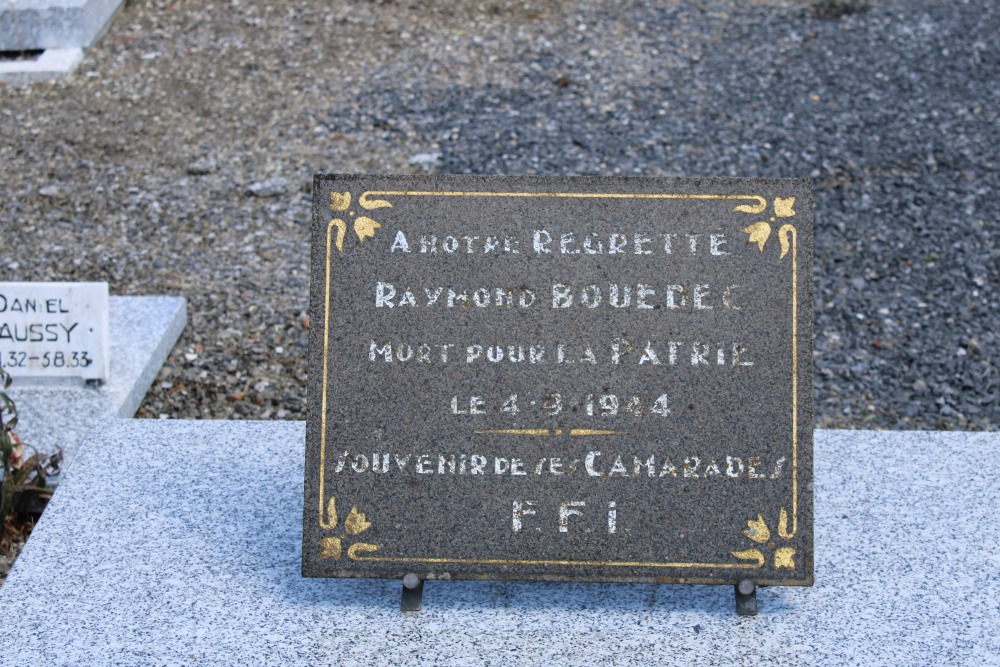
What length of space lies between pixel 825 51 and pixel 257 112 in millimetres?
3898

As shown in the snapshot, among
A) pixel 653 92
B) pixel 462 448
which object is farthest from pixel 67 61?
pixel 462 448

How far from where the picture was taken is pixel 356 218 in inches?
130

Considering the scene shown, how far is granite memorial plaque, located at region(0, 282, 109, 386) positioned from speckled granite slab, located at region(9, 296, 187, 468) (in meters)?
0.08

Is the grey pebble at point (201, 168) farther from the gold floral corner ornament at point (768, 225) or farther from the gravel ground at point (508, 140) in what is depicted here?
the gold floral corner ornament at point (768, 225)

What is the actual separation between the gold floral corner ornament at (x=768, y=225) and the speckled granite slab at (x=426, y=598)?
101cm

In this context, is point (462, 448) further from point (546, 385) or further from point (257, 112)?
point (257, 112)

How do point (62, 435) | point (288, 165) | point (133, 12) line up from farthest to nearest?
point (133, 12) < point (288, 165) < point (62, 435)

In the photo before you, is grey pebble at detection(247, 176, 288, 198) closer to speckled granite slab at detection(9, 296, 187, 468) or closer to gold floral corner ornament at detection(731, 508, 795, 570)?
speckled granite slab at detection(9, 296, 187, 468)

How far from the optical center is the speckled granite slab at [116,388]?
4613 mm

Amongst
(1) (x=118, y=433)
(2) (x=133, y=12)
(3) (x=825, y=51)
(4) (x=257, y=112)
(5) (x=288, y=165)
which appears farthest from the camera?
(2) (x=133, y=12)

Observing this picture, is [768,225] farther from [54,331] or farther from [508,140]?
[508,140]

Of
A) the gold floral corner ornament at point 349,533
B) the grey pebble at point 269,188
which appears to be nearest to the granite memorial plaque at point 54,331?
the gold floral corner ornament at point 349,533

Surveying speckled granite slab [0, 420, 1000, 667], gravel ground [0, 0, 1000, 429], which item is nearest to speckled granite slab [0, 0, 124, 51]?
gravel ground [0, 0, 1000, 429]

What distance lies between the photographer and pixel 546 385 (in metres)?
3.31
